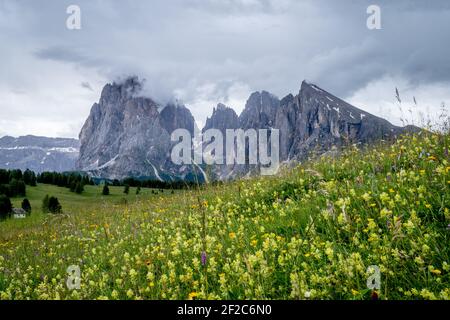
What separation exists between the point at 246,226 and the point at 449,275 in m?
3.43

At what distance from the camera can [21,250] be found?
33.5 feet

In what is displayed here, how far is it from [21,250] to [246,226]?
7.10 metres

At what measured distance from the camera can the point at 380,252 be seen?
4109mm

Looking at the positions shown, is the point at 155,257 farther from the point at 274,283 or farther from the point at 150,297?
the point at 274,283

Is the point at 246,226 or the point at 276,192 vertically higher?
the point at 276,192

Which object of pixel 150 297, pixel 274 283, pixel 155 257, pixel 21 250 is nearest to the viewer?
pixel 274 283
